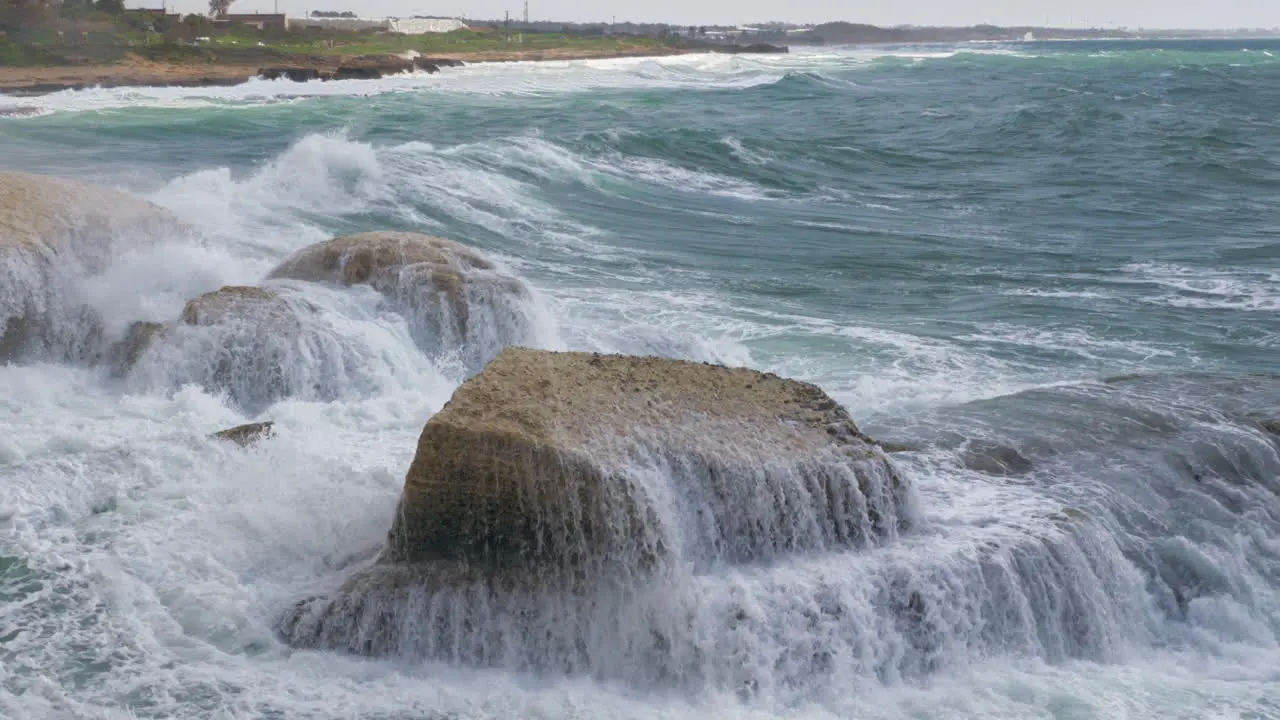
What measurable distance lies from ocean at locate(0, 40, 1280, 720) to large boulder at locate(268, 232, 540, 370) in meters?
0.19

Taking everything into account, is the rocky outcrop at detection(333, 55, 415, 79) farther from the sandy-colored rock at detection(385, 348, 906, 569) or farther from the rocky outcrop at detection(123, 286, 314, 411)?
the sandy-colored rock at detection(385, 348, 906, 569)

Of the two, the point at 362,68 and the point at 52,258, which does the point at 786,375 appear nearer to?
the point at 52,258

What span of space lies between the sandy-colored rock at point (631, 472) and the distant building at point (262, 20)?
51.5 meters

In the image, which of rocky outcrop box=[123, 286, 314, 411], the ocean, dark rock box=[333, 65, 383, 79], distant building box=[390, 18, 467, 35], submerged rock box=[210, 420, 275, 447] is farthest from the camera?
distant building box=[390, 18, 467, 35]

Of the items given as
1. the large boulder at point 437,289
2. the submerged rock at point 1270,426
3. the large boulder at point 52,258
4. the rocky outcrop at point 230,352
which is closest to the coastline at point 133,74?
the large boulder at point 52,258

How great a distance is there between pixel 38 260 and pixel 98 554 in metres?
4.12

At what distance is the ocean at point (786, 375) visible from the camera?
629cm

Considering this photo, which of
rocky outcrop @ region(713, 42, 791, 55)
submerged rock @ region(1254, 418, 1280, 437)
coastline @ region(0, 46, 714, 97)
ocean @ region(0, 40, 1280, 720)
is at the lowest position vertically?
ocean @ region(0, 40, 1280, 720)

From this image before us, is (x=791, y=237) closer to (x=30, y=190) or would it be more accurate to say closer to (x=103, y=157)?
(x=30, y=190)

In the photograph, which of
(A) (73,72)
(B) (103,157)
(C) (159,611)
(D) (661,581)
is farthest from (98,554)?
(A) (73,72)

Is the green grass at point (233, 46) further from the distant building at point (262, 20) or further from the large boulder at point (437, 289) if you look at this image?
the large boulder at point (437, 289)

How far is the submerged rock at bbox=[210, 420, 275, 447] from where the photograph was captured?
8.39 metres

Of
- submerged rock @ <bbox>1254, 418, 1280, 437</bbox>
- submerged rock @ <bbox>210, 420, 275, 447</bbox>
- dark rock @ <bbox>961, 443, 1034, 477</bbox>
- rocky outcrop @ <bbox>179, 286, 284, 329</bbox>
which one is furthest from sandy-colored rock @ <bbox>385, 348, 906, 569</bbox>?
submerged rock @ <bbox>1254, 418, 1280, 437</bbox>

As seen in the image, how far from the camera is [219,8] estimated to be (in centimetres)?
5453
